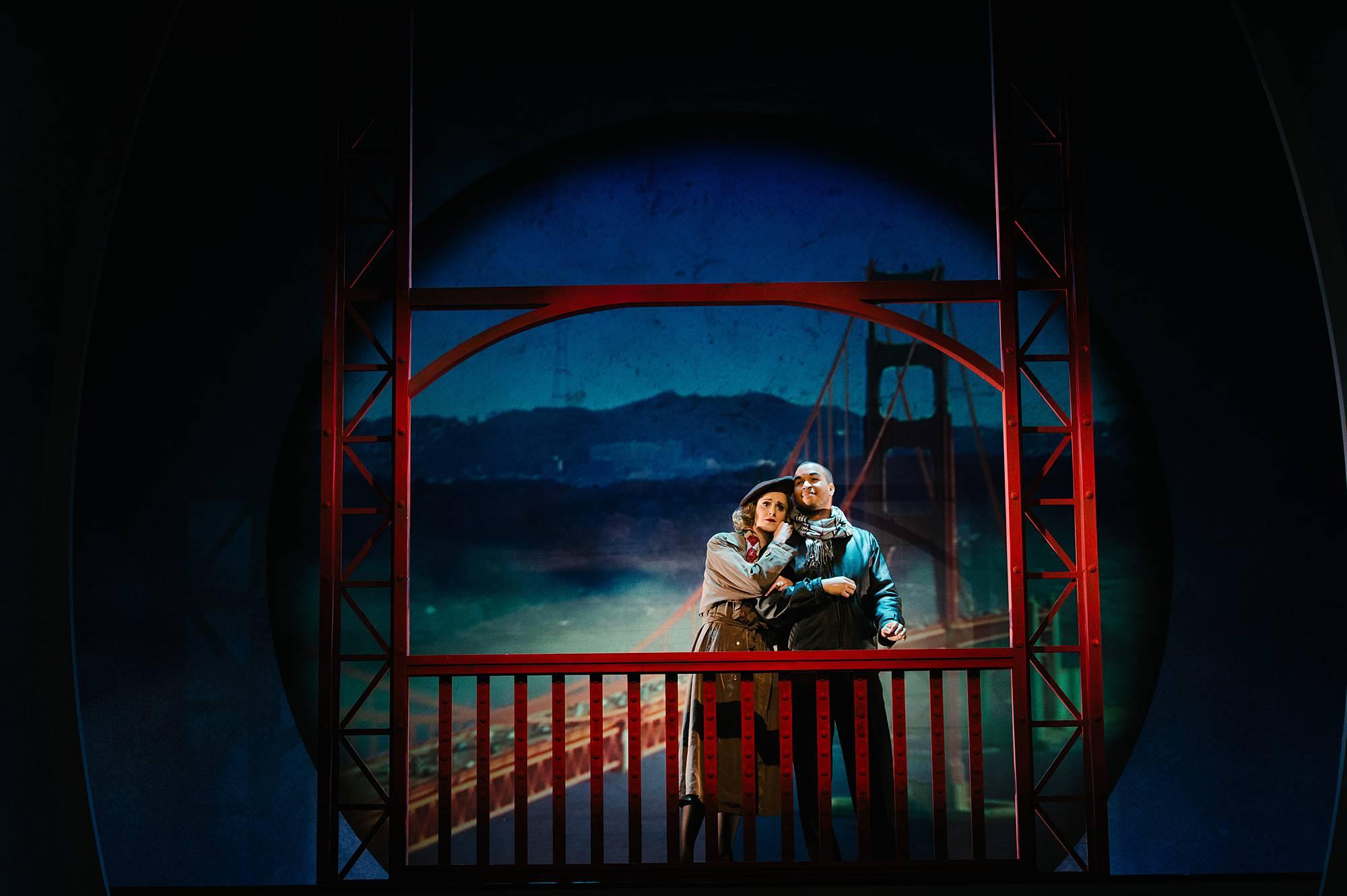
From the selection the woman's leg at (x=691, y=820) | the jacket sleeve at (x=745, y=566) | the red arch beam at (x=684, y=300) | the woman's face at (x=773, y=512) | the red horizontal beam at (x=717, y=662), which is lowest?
the woman's leg at (x=691, y=820)

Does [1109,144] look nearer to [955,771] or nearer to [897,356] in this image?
[897,356]

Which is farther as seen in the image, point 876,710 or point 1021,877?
point 876,710

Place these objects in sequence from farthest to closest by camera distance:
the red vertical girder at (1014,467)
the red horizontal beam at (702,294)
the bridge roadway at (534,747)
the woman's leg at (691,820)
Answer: the bridge roadway at (534,747) → the woman's leg at (691,820) → the red horizontal beam at (702,294) → the red vertical girder at (1014,467)

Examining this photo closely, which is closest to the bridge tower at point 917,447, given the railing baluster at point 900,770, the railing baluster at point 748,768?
the railing baluster at point 900,770

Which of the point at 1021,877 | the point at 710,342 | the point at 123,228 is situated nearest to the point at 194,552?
the point at 123,228

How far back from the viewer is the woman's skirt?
677 centimetres

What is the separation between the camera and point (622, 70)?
830cm

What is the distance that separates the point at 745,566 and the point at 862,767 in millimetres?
1304

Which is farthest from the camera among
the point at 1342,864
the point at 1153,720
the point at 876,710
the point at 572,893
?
the point at 1153,720

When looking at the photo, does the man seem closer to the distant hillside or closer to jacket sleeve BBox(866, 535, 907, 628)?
jacket sleeve BBox(866, 535, 907, 628)

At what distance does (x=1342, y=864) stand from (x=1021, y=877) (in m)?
1.67

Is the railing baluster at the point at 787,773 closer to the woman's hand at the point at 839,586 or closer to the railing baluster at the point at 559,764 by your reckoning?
the woman's hand at the point at 839,586

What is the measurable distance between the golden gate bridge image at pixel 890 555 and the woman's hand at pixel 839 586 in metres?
1.46

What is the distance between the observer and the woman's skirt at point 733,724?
22.2 feet
